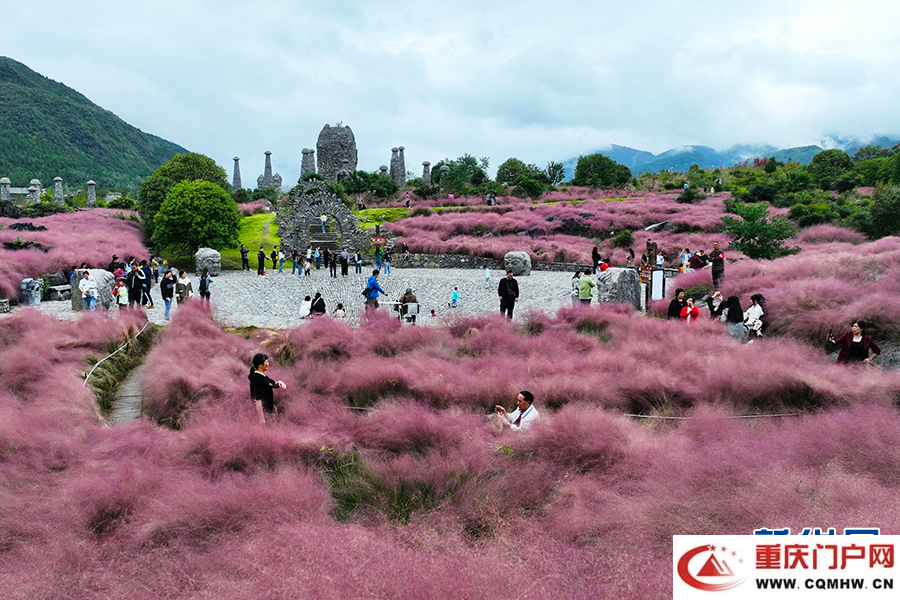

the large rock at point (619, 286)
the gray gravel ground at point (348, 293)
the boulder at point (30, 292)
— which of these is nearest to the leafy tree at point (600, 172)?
the gray gravel ground at point (348, 293)

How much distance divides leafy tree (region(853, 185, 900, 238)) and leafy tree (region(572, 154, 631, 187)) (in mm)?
32196

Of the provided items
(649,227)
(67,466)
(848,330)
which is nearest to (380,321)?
(67,466)

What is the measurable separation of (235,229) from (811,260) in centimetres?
2807

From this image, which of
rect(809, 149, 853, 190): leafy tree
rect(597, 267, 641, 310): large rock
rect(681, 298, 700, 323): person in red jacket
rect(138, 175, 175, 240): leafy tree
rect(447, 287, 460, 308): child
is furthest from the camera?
rect(809, 149, 853, 190): leafy tree

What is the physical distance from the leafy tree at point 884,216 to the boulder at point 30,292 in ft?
109

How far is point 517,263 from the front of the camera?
26266 millimetres

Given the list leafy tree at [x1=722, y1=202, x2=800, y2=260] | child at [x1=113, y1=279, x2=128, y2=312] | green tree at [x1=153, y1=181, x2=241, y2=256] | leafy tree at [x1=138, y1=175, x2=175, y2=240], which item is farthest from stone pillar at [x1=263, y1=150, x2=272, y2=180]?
leafy tree at [x1=722, y1=202, x2=800, y2=260]

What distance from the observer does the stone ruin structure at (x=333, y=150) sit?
65812 mm

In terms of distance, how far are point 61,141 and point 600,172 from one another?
90.7m

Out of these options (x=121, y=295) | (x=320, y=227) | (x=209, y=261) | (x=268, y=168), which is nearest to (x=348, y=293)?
Answer: (x=121, y=295)

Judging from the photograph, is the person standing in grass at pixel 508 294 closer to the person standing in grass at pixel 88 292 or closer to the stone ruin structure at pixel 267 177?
the person standing in grass at pixel 88 292

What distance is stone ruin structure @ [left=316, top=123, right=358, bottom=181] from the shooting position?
216 ft

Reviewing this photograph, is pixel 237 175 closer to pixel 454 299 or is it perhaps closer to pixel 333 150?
pixel 333 150

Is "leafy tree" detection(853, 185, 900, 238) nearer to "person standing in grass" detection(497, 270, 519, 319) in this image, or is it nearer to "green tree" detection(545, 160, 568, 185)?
"person standing in grass" detection(497, 270, 519, 319)
